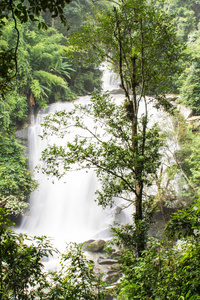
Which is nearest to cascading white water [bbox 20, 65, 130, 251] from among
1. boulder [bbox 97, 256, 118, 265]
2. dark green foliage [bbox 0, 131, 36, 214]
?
dark green foliage [bbox 0, 131, 36, 214]

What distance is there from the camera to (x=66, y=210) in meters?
11.9

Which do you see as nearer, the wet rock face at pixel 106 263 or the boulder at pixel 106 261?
the wet rock face at pixel 106 263

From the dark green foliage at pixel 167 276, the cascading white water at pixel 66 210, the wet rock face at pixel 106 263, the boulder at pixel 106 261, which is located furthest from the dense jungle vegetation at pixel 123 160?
the boulder at pixel 106 261

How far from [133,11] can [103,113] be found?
196 cm

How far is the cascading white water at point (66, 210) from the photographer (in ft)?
35.3

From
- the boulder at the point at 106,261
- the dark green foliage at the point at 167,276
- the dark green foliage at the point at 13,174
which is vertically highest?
the dark green foliage at the point at 167,276

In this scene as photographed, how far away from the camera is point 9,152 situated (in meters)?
10.8

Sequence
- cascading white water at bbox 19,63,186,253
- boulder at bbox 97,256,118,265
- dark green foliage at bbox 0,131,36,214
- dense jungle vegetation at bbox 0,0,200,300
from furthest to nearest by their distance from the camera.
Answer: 1. cascading white water at bbox 19,63,186,253
2. dark green foliage at bbox 0,131,36,214
3. boulder at bbox 97,256,118,265
4. dense jungle vegetation at bbox 0,0,200,300

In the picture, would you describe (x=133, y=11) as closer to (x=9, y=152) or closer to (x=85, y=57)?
(x=85, y=57)

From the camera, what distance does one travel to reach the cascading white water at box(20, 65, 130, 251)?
1077cm

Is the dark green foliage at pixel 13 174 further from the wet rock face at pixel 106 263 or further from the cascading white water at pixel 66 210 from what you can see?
the wet rock face at pixel 106 263

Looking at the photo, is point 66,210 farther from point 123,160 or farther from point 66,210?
point 123,160

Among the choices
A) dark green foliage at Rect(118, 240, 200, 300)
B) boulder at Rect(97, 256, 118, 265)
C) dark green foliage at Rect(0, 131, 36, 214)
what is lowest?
boulder at Rect(97, 256, 118, 265)

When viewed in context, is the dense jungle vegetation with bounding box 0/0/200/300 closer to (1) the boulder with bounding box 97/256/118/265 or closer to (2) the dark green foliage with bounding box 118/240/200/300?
(2) the dark green foliage with bounding box 118/240/200/300
